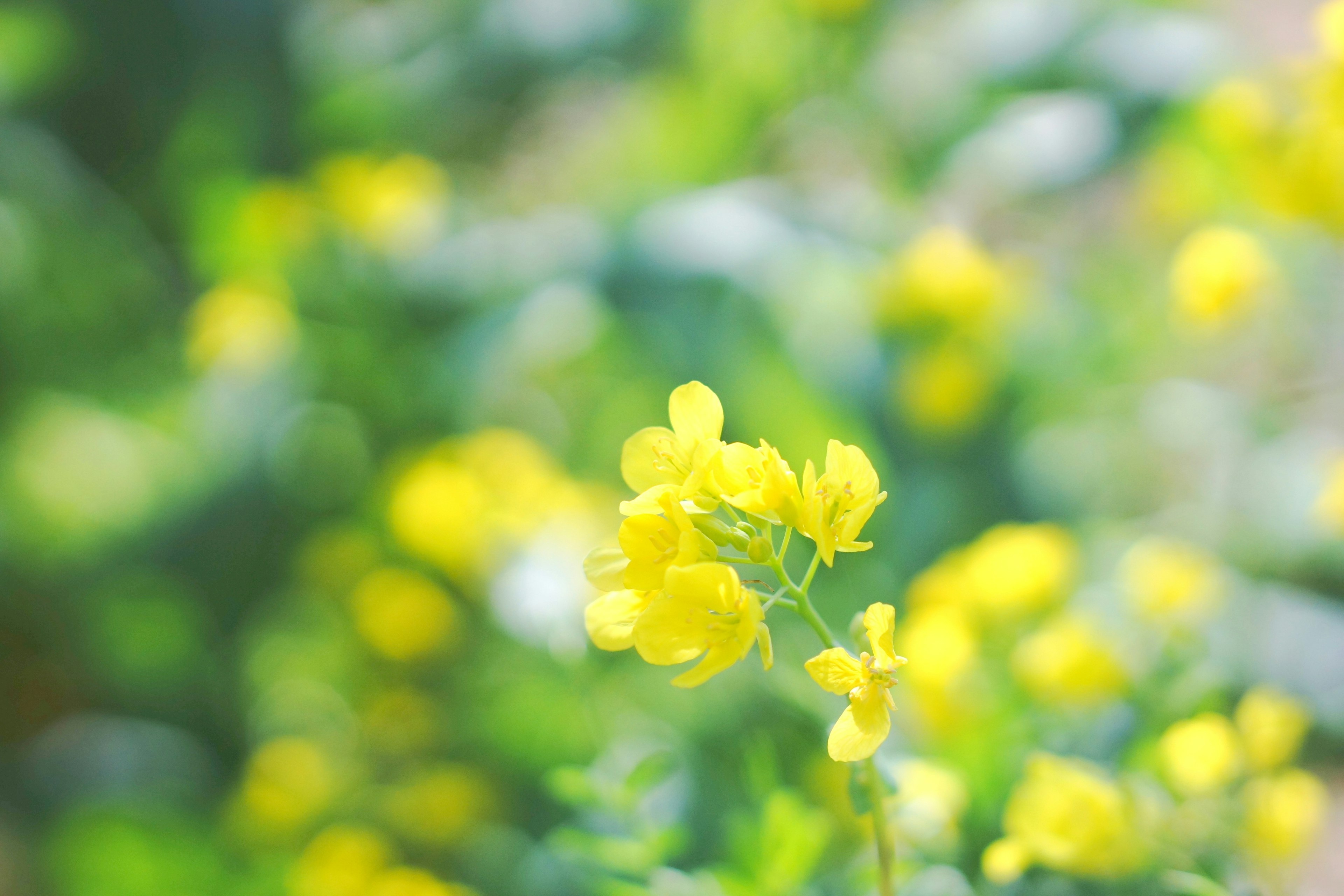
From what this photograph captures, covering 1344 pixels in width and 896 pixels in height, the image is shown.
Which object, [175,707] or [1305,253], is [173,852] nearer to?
[175,707]

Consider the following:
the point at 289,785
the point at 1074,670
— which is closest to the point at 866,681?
the point at 1074,670

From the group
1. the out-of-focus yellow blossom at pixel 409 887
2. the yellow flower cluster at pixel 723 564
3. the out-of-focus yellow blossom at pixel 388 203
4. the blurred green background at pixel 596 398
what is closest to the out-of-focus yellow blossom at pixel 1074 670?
the blurred green background at pixel 596 398

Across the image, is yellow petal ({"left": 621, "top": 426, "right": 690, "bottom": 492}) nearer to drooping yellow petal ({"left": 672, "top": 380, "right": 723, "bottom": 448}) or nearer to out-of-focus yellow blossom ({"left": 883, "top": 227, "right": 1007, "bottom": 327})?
drooping yellow petal ({"left": 672, "top": 380, "right": 723, "bottom": 448})

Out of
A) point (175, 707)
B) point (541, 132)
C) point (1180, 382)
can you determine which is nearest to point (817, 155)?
point (541, 132)

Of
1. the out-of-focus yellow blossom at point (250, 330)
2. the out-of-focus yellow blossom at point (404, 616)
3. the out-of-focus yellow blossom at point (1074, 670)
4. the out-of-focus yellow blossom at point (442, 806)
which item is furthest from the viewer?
the out-of-focus yellow blossom at point (250, 330)

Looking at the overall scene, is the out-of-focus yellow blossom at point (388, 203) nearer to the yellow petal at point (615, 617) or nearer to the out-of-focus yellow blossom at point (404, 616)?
the out-of-focus yellow blossom at point (404, 616)

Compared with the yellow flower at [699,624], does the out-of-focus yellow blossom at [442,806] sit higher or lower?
higher
